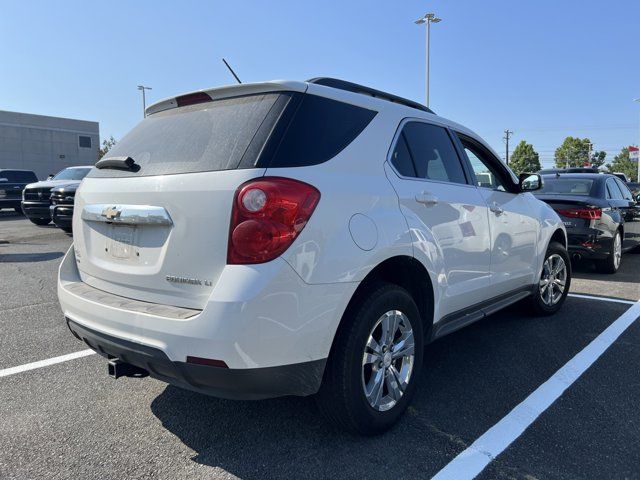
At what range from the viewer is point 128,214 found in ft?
8.36

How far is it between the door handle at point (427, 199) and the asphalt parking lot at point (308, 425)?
125 centimetres

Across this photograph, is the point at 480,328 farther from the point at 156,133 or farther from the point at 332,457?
the point at 156,133

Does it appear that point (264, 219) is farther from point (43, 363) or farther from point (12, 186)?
point (12, 186)

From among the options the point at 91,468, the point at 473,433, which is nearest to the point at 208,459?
the point at 91,468

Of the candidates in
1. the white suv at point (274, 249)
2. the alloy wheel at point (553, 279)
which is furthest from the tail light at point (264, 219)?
the alloy wheel at point (553, 279)

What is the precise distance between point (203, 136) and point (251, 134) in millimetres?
345

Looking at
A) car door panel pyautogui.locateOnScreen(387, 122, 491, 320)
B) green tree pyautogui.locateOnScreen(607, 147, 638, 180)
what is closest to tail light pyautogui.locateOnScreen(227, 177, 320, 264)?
car door panel pyautogui.locateOnScreen(387, 122, 491, 320)

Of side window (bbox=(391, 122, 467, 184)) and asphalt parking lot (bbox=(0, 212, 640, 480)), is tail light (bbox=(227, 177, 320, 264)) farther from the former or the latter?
asphalt parking lot (bbox=(0, 212, 640, 480))

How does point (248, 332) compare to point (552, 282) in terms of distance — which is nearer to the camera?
point (248, 332)

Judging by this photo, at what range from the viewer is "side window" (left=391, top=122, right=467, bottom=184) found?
3049mm

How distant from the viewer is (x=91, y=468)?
95.3 inches

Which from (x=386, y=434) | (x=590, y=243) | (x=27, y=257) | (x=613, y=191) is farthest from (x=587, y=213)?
(x=27, y=257)

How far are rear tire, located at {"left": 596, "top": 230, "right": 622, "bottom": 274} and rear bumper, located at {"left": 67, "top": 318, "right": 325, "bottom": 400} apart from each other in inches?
258

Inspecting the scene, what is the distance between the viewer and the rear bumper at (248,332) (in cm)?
210
